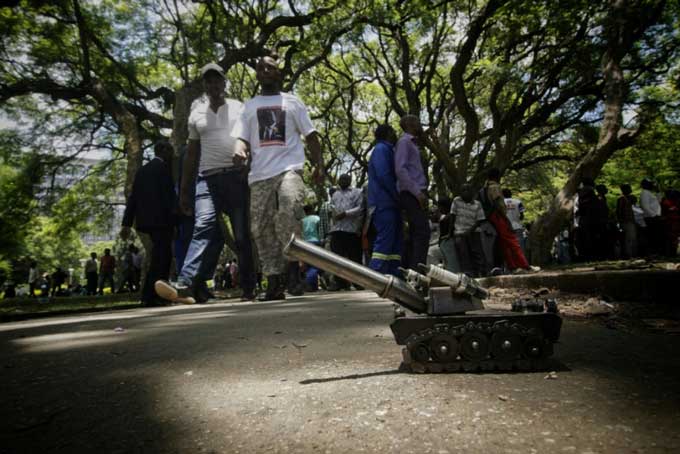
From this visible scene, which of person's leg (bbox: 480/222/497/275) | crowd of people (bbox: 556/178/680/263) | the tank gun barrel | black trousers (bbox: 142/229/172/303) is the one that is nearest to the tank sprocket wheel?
the tank gun barrel

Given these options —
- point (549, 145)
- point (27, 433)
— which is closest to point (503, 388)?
point (27, 433)

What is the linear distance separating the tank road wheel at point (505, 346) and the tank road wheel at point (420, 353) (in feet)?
0.78

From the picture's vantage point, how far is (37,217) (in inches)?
753

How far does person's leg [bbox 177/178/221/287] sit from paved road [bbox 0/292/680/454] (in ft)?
7.69

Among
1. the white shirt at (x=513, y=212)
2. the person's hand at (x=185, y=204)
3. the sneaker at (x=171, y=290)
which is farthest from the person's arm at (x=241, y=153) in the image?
the white shirt at (x=513, y=212)

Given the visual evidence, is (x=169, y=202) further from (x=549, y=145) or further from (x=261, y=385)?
(x=549, y=145)

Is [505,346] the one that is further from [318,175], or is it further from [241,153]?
[241,153]

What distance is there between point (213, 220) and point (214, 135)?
927 mm

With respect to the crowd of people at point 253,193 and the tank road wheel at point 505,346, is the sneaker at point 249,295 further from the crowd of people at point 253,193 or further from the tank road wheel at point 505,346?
the tank road wheel at point 505,346

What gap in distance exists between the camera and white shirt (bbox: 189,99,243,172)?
4879 mm

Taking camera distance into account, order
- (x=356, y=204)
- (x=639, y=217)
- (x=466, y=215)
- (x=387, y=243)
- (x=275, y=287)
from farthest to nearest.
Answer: (x=639, y=217) < (x=356, y=204) < (x=466, y=215) < (x=387, y=243) < (x=275, y=287)

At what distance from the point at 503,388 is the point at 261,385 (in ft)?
2.68

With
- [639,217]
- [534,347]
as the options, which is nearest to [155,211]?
[534,347]

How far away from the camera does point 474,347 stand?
64.4 inches
